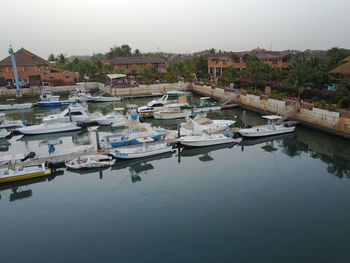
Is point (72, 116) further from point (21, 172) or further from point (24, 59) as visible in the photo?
point (24, 59)

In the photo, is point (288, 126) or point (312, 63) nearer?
point (288, 126)

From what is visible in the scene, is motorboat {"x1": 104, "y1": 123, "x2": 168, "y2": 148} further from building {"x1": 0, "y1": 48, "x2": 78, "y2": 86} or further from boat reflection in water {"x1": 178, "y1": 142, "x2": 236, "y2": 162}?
building {"x1": 0, "y1": 48, "x2": 78, "y2": 86}

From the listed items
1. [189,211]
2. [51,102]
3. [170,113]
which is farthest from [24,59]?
[189,211]

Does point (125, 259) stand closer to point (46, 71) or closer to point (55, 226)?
point (55, 226)

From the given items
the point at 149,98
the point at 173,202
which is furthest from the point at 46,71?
the point at 173,202

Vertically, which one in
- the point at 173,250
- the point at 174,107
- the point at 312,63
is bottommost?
the point at 173,250

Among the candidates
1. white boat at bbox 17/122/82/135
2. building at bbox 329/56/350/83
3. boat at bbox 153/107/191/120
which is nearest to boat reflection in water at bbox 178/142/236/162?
boat at bbox 153/107/191/120
